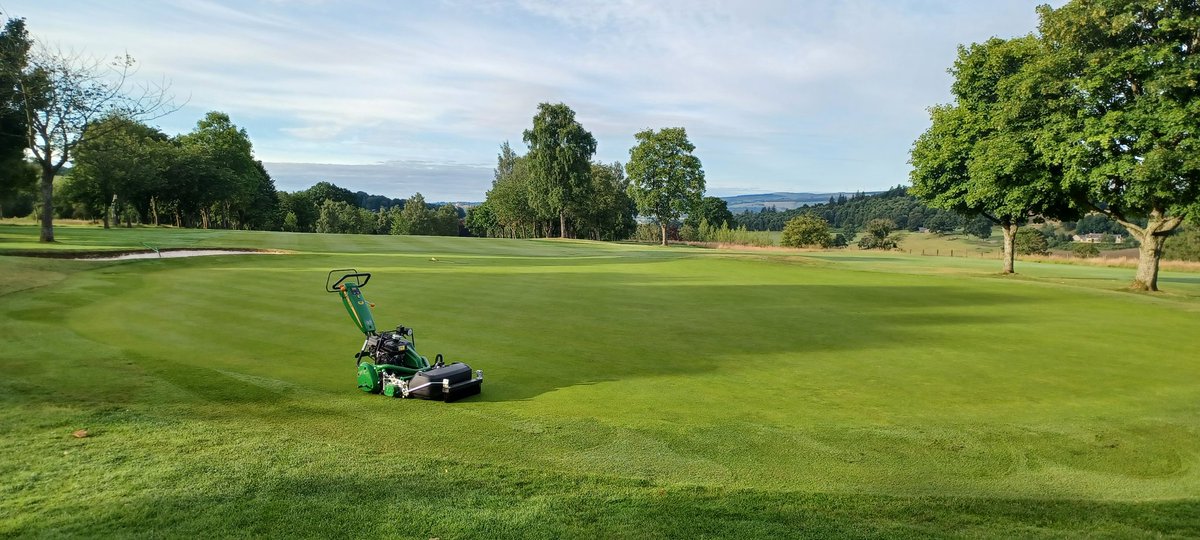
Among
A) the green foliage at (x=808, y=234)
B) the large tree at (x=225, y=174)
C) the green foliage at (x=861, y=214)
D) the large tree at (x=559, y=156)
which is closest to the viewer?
the large tree at (x=225, y=174)

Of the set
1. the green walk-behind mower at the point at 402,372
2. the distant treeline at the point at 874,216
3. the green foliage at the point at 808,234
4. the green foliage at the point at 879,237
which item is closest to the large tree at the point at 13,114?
the green walk-behind mower at the point at 402,372

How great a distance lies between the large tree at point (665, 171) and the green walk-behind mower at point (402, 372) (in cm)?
7569

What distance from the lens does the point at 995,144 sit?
30.4 meters

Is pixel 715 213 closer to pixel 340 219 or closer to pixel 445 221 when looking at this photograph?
pixel 445 221

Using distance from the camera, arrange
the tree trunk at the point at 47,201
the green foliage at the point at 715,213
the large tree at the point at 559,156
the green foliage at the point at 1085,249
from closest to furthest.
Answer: the tree trunk at the point at 47,201
the green foliage at the point at 1085,249
the large tree at the point at 559,156
the green foliage at the point at 715,213

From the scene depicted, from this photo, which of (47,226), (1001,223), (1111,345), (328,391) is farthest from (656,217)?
(328,391)

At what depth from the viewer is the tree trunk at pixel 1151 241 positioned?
2758 centimetres

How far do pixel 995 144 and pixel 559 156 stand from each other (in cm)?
6708

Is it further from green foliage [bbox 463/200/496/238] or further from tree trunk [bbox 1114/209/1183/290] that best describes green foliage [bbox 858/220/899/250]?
green foliage [bbox 463/200/496/238]

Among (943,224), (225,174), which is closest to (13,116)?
(225,174)

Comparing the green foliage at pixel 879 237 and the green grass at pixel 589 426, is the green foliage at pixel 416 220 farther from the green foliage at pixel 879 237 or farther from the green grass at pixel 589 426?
the green grass at pixel 589 426

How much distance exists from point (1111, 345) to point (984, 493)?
12.1 metres

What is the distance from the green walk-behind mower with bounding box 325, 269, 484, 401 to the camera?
8.66m

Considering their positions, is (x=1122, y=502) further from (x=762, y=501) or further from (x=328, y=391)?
(x=328, y=391)
